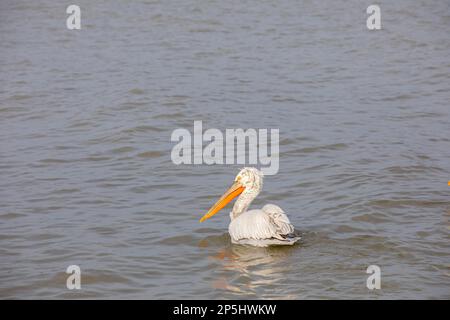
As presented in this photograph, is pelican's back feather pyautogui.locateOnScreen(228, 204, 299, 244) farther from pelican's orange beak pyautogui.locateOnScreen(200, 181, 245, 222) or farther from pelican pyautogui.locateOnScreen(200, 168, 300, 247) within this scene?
pelican's orange beak pyautogui.locateOnScreen(200, 181, 245, 222)

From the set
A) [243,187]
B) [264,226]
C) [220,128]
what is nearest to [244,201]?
[243,187]

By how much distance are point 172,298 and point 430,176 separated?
354 cm

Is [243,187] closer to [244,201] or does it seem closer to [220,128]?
[244,201]

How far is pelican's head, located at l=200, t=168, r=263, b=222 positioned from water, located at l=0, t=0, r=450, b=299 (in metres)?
0.18

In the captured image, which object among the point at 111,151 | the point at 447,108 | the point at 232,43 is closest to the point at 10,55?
the point at 232,43

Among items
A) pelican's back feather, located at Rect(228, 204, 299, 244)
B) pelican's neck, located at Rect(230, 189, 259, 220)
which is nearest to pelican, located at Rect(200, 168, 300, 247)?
pelican's back feather, located at Rect(228, 204, 299, 244)

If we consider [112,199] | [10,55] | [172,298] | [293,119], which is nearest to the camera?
[172,298]

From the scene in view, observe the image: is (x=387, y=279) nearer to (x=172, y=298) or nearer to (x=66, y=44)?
(x=172, y=298)

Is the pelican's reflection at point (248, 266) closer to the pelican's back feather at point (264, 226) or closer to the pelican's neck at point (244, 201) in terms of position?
the pelican's back feather at point (264, 226)

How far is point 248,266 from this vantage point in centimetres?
643

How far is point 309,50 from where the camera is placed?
1279 centimetres

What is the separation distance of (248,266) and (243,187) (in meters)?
1.13

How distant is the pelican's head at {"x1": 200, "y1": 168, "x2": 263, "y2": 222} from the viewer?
24.2 feet

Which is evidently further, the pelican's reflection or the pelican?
the pelican
